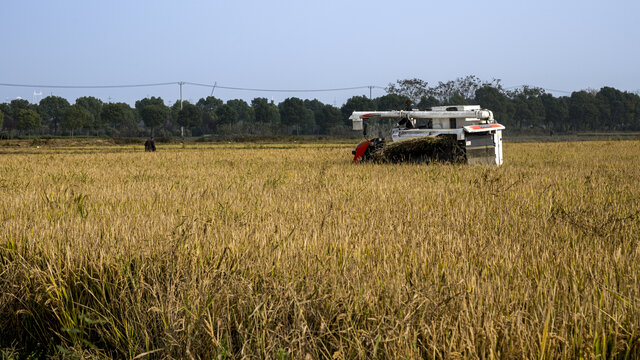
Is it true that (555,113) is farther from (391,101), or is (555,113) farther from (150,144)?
(150,144)

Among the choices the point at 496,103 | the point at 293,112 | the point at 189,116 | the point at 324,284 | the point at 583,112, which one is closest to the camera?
the point at 324,284

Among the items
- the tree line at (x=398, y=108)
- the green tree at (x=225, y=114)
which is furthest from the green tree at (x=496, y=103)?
the green tree at (x=225, y=114)

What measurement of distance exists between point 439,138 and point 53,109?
6115 inches

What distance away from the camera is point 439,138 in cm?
1316

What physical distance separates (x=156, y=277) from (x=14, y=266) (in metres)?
1.25

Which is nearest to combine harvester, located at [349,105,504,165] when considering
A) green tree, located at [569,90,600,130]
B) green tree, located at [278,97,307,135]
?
green tree, located at [278,97,307,135]

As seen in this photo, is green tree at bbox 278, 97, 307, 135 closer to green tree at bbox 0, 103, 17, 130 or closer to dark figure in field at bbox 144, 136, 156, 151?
green tree at bbox 0, 103, 17, 130

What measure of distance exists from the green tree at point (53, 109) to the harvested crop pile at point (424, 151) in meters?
145

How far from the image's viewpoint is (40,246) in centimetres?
412

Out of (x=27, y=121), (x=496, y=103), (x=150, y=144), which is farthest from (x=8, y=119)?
(x=150, y=144)

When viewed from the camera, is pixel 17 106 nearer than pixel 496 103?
No

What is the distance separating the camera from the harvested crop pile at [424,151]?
42.8 feet

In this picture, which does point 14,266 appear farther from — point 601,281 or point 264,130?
point 264,130

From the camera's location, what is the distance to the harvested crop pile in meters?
13.1
